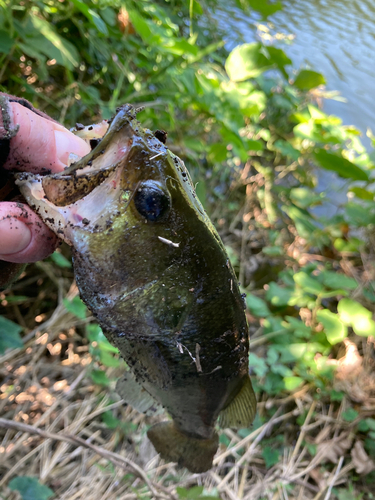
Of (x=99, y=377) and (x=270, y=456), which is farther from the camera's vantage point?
(x=270, y=456)

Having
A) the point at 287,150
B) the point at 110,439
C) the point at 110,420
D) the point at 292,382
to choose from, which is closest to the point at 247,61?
the point at 287,150

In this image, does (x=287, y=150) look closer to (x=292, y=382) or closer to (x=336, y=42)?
(x=292, y=382)

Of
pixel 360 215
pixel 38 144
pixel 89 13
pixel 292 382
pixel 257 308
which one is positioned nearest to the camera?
pixel 38 144

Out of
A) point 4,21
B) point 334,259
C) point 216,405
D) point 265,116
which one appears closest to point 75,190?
point 216,405

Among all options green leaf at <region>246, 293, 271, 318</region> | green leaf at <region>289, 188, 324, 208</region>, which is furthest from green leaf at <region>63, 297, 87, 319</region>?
green leaf at <region>289, 188, 324, 208</region>

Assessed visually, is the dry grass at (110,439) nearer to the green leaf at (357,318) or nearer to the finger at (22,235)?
the green leaf at (357,318)

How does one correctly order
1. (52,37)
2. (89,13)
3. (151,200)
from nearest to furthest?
(151,200) → (89,13) → (52,37)
